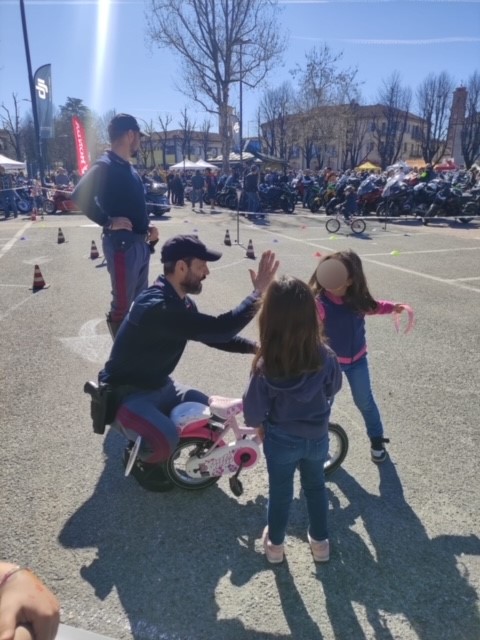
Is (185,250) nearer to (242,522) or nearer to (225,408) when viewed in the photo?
(225,408)

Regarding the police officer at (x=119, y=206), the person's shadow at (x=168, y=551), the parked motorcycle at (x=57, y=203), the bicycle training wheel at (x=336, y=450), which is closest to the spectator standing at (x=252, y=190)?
the parked motorcycle at (x=57, y=203)

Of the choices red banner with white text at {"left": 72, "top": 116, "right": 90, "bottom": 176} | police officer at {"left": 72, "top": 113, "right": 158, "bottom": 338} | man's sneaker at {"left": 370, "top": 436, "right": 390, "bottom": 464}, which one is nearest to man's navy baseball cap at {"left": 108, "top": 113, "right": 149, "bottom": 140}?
police officer at {"left": 72, "top": 113, "right": 158, "bottom": 338}

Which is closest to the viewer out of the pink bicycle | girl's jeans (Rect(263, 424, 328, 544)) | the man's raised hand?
girl's jeans (Rect(263, 424, 328, 544))

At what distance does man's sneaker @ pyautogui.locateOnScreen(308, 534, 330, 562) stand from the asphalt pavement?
40 millimetres

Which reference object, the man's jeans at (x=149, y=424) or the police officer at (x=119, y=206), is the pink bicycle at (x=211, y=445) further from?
the police officer at (x=119, y=206)

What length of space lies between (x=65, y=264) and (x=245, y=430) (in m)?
8.08

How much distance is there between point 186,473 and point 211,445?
23cm

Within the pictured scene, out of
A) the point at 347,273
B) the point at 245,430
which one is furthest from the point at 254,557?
the point at 347,273

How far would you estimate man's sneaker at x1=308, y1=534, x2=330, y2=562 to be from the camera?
2322 mm

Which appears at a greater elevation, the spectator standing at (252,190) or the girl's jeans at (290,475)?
the spectator standing at (252,190)

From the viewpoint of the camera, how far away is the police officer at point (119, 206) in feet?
13.3

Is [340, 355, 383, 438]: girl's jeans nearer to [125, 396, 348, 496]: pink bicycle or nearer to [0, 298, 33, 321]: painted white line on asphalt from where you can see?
[125, 396, 348, 496]: pink bicycle

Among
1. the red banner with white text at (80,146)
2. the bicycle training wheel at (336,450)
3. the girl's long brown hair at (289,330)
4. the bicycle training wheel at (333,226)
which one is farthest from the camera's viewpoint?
the red banner with white text at (80,146)

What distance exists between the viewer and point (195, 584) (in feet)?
7.22
